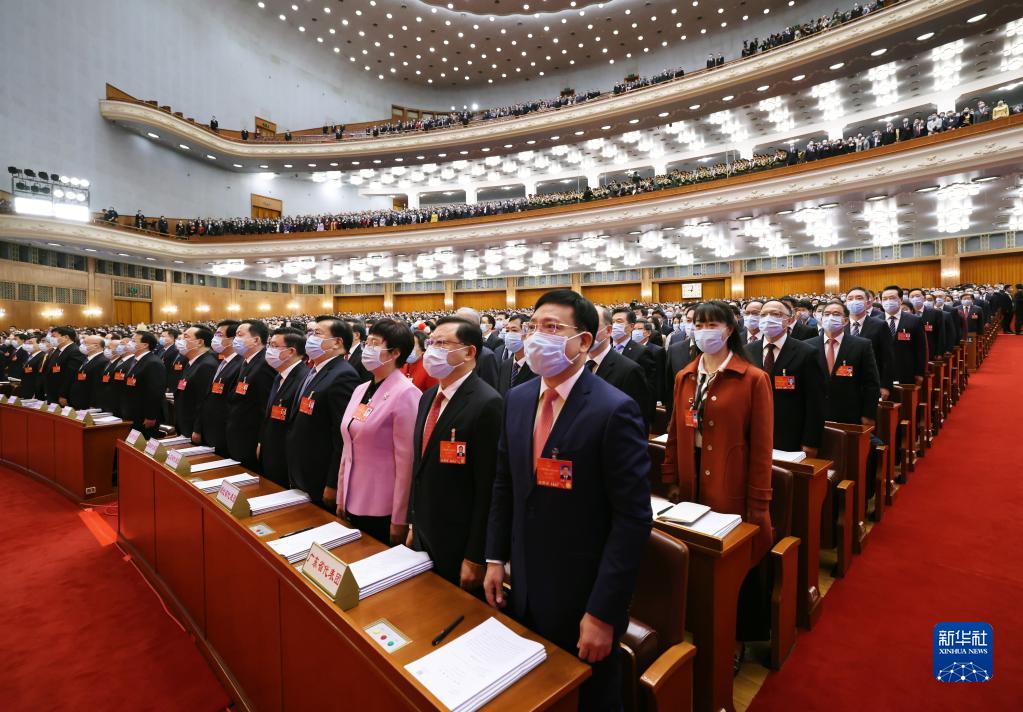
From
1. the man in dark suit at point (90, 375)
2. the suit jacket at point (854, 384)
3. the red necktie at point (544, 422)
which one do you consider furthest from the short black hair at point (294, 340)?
the man in dark suit at point (90, 375)

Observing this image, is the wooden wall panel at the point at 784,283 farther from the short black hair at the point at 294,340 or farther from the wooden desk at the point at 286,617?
the wooden desk at the point at 286,617

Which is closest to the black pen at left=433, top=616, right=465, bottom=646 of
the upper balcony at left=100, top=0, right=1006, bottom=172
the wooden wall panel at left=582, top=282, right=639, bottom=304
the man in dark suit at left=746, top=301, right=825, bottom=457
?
the man in dark suit at left=746, top=301, right=825, bottom=457

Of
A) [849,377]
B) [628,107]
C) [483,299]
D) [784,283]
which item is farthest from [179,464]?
[483,299]

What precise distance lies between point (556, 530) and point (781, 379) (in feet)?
7.50

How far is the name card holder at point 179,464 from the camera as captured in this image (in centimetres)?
285

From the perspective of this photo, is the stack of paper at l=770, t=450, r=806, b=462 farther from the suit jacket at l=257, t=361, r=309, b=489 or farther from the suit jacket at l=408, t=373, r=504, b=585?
the suit jacket at l=257, t=361, r=309, b=489

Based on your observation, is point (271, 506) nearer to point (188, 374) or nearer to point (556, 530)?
point (556, 530)

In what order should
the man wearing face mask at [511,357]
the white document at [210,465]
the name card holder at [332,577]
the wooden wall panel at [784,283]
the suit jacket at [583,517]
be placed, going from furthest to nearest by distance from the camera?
the wooden wall panel at [784,283] < the man wearing face mask at [511,357] < the white document at [210,465] < the name card holder at [332,577] < the suit jacket at [583,517]

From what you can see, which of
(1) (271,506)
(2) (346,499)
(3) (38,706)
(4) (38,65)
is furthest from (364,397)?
(4) (38,65)

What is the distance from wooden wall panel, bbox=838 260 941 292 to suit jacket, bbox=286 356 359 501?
21624 mm

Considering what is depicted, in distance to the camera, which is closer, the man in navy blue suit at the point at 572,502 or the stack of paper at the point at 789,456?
the man in navy blue suit at the point at 572,502

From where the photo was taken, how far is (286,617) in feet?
5.65

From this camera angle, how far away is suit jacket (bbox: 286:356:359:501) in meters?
2.66

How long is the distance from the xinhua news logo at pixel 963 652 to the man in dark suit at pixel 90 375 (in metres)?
7.43
